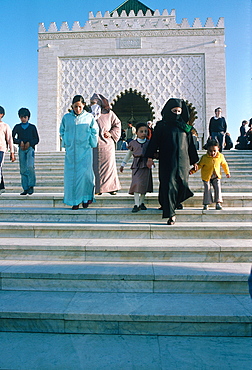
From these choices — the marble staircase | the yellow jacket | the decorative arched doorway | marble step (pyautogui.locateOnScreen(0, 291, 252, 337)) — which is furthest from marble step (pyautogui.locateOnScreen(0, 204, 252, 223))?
the decorative arched doorway

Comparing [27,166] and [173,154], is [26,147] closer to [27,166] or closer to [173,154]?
Result: [27,166]

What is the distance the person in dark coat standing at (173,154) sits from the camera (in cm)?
410

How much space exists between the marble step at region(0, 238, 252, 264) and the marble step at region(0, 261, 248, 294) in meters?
0.32

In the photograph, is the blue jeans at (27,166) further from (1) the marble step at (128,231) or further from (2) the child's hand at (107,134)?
(1) the marble step at (128,231)

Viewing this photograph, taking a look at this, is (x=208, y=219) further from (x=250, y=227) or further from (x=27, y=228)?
(x=27, y=228)

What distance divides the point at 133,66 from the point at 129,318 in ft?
53.5

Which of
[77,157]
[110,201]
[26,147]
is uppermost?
[26,147]

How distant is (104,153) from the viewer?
5.48 metres

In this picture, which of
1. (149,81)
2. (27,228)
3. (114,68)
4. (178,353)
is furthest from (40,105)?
(178,353)

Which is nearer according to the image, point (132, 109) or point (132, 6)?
point (132, 109)

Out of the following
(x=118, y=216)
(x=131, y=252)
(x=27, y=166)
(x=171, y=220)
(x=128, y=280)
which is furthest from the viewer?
(x=27, y=166)

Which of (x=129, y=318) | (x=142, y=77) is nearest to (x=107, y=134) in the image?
(x=129, y=318)

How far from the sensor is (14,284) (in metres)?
2.94

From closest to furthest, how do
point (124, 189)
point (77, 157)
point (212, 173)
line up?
point (77, 157) < point (212, 173) < point (124, 189)
